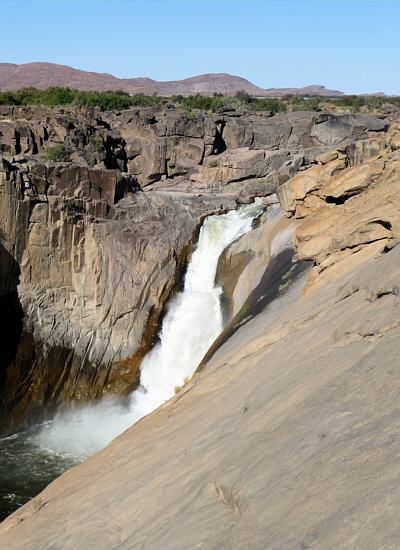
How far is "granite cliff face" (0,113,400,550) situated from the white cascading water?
7.41 m

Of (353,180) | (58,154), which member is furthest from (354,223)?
(58,154)

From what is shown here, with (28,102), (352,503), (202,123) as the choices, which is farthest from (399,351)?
(28,102)

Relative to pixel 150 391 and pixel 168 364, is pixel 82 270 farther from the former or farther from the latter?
pixel 150 391

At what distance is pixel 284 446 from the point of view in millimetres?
6047

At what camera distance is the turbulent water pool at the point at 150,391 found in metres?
17.0

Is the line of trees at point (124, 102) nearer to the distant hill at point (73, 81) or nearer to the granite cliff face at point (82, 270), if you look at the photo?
the granite cliff face at point (82, 270)

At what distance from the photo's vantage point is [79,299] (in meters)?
21.2

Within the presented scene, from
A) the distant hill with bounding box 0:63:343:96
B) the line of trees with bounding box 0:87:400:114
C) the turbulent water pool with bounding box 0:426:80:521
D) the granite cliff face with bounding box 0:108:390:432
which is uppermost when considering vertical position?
the distant hill with bounding box 0:63:343:96

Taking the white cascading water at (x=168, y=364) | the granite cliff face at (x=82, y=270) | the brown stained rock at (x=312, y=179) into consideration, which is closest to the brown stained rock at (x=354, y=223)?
the brown stained rock at (x=312, y=179)

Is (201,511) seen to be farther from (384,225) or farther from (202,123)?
(202,123)

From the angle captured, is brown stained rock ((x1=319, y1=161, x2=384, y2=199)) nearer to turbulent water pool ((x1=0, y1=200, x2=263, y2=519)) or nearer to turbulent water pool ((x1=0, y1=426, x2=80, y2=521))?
turbulent water pool ((x1=0, y1=200, x2=263, y2=519))

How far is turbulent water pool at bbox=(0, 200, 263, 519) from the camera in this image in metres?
17.0

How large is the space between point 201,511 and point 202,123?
36.4 meters

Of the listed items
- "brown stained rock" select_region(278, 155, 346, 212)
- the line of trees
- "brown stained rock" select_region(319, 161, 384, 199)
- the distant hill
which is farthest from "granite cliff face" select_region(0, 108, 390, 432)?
the distant hill
